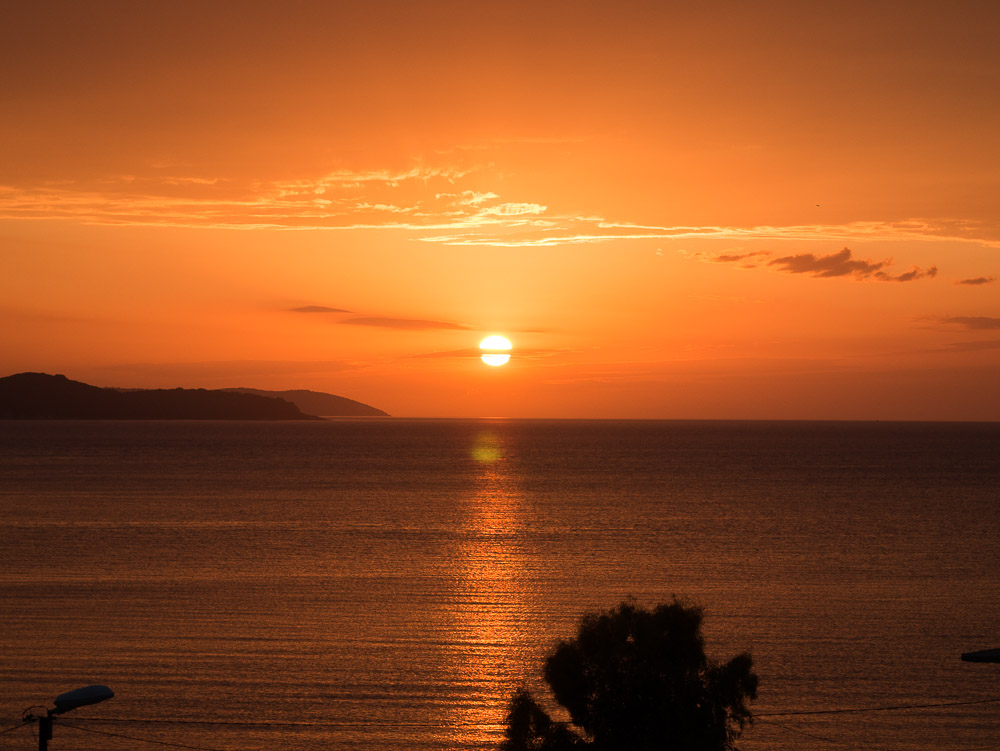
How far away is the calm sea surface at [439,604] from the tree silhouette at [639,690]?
579 inches

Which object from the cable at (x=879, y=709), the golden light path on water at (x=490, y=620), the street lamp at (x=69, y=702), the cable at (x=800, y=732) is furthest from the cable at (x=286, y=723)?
the street lamp at (x=69, y=702)

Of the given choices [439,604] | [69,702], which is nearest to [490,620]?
[439,604]

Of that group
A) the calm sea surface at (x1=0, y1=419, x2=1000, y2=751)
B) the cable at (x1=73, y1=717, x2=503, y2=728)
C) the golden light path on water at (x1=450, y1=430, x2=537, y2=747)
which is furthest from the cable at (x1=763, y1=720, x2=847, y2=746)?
the cable at (x1=73, y1=717, x2=503, y2=728)

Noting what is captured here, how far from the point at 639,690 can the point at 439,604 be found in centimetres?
3814

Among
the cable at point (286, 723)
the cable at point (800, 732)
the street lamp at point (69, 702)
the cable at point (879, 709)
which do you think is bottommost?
the cable at point (286, 723)

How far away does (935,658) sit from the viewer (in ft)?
148

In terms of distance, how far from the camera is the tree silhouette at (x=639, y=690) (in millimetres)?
20203

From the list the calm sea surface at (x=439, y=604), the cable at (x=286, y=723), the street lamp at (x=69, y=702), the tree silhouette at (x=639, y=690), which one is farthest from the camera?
the calm sea surface at (x=439, y=604)

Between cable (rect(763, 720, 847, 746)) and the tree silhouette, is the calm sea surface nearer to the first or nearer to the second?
cable (rect(763, 720, 847, 746))

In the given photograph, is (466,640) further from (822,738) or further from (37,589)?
(37,589)

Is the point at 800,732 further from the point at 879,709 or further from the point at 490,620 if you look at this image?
the point at 490,620

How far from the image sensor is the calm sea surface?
3716 cm

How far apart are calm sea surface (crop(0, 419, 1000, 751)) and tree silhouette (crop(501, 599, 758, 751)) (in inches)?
579

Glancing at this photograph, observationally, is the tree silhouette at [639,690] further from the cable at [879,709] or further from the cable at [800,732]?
the cable at [879,709]
